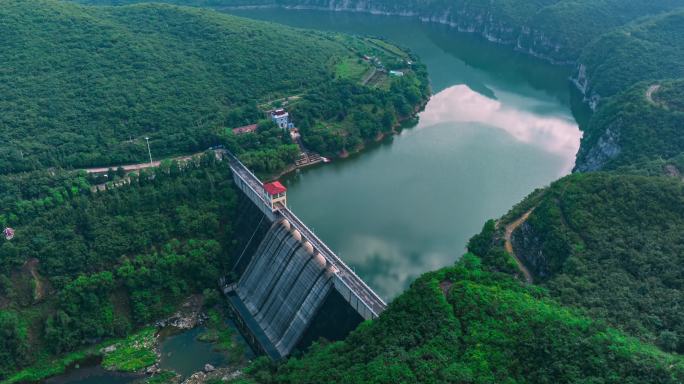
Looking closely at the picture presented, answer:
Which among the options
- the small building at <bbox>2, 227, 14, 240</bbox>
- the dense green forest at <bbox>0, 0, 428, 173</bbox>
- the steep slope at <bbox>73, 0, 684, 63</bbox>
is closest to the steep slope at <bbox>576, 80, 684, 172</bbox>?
the dense green forest at <bbox>0, 0, 428, 173</bbox>

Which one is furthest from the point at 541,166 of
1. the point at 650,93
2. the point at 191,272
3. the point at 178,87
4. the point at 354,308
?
the point at 178,87

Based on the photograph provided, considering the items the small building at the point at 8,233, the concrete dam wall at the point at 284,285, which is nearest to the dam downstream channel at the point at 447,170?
the concrete dam wall at the point at 284,285

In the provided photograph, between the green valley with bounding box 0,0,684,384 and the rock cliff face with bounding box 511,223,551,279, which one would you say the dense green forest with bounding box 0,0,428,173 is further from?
the rock cliff face with bounding box 511,223,551,279

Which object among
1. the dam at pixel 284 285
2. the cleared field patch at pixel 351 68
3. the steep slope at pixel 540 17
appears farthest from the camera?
the steep slope at pixel 540 17

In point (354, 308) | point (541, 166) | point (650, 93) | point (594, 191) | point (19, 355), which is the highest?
point (650, 93)

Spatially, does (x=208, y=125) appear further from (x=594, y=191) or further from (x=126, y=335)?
(x=594, y=191)

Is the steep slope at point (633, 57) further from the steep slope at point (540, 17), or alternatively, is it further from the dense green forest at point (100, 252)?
the dense green forest at point (100, 252)

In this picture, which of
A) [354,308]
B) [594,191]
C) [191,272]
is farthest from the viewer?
[191,272]
